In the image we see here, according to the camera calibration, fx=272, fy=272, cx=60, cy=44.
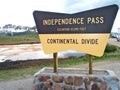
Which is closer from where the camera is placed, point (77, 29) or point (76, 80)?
point (76, 80)

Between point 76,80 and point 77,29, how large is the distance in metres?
1.46

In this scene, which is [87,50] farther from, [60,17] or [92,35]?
[60,17]

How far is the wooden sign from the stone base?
0.67 meters

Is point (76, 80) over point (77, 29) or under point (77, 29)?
under

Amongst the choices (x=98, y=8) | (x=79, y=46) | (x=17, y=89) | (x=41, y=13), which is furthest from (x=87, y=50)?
(x=17, y=89)

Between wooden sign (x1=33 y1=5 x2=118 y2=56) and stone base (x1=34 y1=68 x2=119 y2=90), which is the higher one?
wooden sign (x1=33 y1=5 x2=118 y2=56)

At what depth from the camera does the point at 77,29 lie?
7.82 meters

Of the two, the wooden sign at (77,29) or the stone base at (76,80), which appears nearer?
the stone base at (76,80)

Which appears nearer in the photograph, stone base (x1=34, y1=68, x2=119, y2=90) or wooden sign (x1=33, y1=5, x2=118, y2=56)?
stone base (x1=34, y1=68, x2=119, y2=90)

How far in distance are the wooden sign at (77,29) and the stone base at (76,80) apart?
2.19 ft

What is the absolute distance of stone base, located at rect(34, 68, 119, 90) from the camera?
7.40 m

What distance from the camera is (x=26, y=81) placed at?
32.7 ft

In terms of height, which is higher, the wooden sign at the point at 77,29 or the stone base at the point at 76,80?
the wooden sign at the point at 77,29

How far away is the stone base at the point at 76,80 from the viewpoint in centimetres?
740
